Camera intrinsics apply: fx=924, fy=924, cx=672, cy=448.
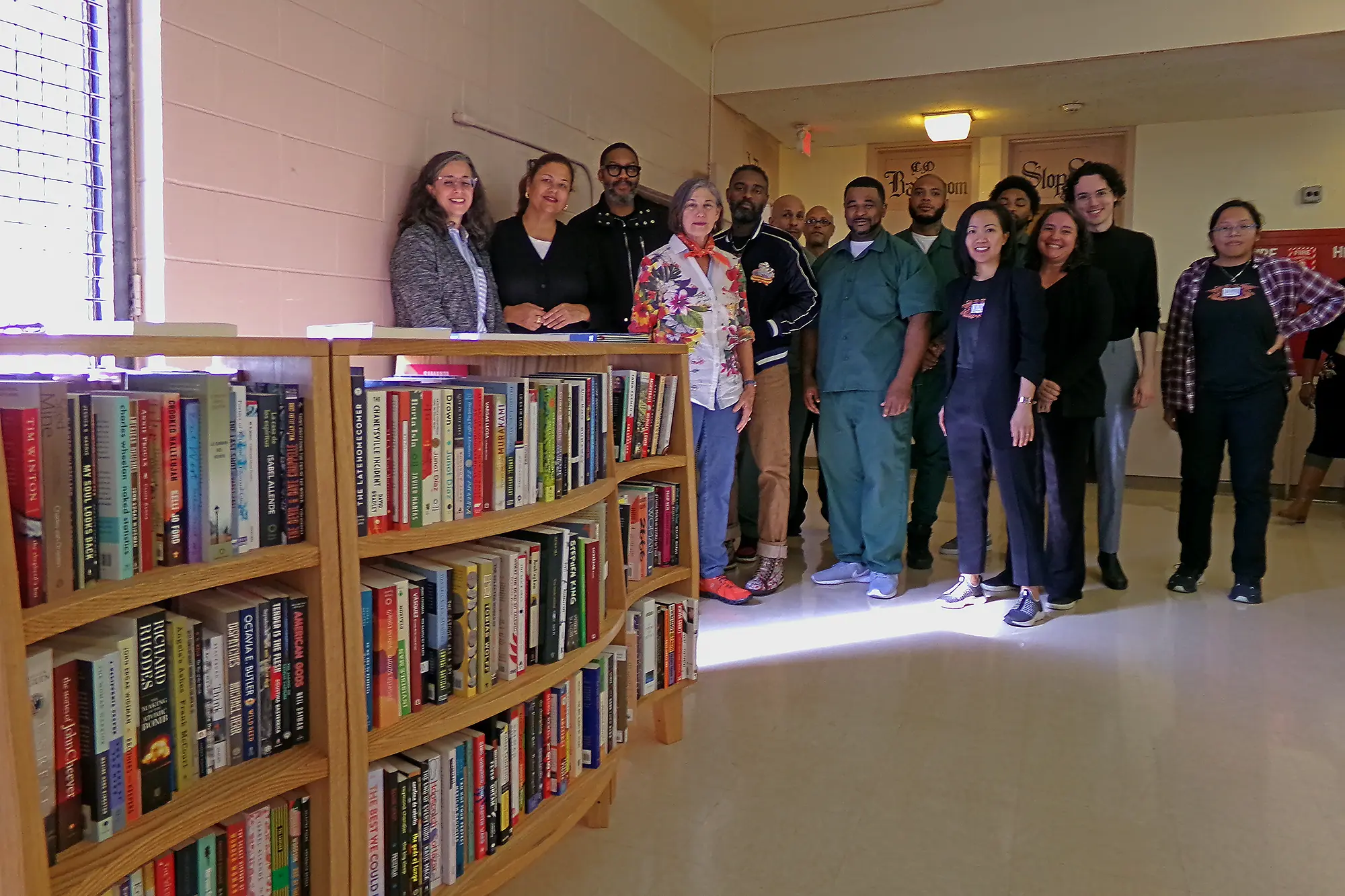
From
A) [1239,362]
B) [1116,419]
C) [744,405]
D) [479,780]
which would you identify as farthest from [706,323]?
[1239,362]

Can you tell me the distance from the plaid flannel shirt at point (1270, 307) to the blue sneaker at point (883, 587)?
49.8 inches

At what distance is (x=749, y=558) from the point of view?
391 centimetres

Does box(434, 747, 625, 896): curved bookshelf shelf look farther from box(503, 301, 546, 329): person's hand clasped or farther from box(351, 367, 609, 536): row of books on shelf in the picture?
box(503, 301, 546, 329): person's hand clasped

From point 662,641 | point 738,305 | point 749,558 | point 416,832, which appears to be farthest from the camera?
point 749,558

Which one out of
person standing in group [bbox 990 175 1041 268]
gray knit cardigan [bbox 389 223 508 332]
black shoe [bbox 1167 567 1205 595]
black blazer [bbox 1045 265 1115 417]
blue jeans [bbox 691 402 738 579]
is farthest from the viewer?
person standing in group [bbox 990 175 1041 268]

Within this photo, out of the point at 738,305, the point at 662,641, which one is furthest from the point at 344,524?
the point at 738,305

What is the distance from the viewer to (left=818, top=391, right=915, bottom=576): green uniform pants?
3.44m

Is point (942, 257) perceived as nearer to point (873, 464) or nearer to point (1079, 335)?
point (1079, 335)

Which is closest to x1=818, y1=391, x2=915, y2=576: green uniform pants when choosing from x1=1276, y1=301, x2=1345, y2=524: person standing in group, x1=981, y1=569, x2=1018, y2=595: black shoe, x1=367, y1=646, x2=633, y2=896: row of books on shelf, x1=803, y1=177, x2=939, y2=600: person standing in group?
x1=803, y1=177, x2=939, y2=600: person standing in group

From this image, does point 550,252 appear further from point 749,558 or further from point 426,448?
point 426,448

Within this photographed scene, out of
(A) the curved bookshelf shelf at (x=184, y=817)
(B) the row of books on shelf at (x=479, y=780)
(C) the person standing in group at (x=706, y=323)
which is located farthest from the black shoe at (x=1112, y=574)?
(A) the curved bookshelf shelf at (x=184, y=817)

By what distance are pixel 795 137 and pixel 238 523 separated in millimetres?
5938

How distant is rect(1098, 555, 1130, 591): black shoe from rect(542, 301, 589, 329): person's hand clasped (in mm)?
2236

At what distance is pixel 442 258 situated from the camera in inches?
112
